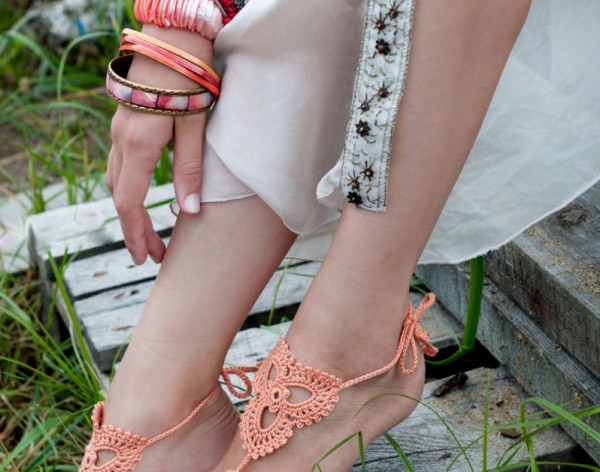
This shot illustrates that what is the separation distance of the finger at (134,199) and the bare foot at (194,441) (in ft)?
0.68

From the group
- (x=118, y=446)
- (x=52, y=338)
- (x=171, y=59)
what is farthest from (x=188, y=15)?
(x=52, y=338)

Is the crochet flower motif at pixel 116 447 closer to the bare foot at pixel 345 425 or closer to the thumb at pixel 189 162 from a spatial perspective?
the bare foot at pixel 345 425

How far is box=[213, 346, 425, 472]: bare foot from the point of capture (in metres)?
1.02

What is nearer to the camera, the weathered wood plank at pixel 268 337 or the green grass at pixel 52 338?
the green grass at pixel 52 338

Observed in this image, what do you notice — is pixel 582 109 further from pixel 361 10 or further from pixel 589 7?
pixel 361 10

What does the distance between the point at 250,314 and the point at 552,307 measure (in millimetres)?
556

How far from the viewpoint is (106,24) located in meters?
3.04

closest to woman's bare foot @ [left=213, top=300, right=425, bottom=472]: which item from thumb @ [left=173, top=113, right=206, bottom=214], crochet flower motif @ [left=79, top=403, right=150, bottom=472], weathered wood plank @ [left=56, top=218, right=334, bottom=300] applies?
A: crochet flower motif @ [left=79, top=403, right=150, bottom=472]

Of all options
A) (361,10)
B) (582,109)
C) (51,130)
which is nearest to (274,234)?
(361,10)

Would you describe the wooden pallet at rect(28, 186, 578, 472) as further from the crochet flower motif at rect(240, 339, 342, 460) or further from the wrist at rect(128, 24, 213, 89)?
the wrist at rect(128, 24, 213, 89)

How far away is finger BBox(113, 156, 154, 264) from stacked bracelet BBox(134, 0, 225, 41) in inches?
6.2

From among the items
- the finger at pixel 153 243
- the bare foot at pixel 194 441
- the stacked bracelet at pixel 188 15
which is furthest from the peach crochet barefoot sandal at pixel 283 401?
the stacked bracelet at pixel 188 15

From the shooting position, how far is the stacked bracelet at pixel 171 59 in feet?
3.34

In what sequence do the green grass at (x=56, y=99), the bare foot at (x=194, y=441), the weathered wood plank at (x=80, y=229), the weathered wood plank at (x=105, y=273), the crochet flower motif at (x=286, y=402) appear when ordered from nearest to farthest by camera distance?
1. the crochet flower motif at (x=286, y=402)
2. the bare foot at (x=194, y=441)
3. the weathered wood plank at (x=105, y=273)
4. the weathered wood plank at (x=80, y=229)
5. the green grass at (x=56, y=99)
